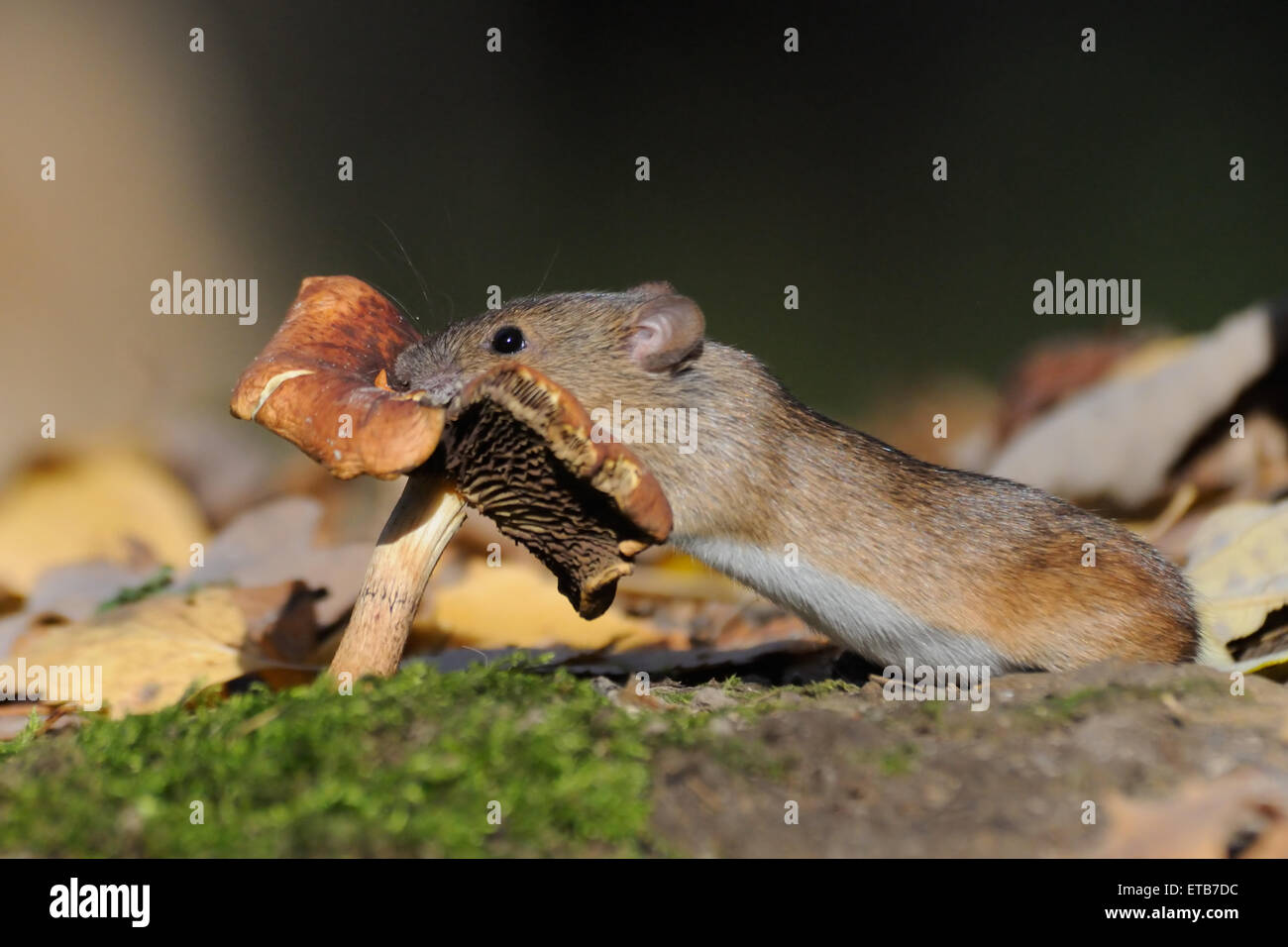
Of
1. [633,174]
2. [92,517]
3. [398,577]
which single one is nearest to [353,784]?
[398,577]

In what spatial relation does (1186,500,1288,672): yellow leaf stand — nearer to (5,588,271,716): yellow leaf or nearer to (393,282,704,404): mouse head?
(393,282,704,404): mouse head

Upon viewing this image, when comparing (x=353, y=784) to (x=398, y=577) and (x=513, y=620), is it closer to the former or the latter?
(x=398, y=577)

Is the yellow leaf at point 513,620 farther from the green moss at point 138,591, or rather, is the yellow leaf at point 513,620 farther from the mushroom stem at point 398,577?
the mushroom stem at point 398,577

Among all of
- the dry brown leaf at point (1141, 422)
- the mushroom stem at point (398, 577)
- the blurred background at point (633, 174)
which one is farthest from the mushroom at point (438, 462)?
the blurred background at point (633, 174)

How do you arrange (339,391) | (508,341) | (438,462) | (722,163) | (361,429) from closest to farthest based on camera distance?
(361,429)
(339,391)
(438,462)
(508,341)
(722,163)

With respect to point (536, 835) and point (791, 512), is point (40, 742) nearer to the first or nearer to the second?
point (536, 835)

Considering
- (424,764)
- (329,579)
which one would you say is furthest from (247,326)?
(424,764)
